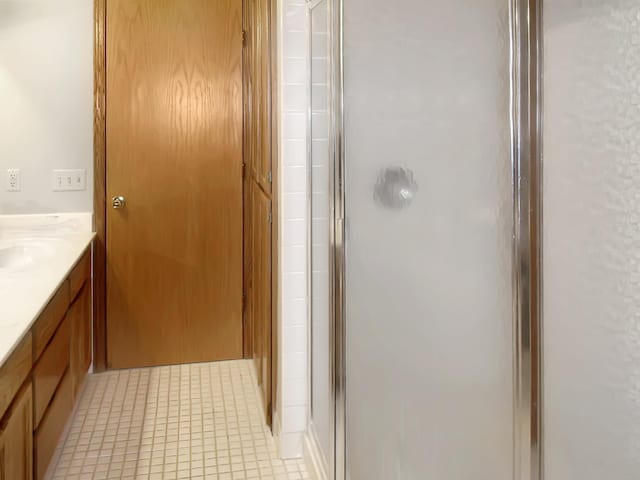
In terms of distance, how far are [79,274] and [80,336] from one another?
0.28 meters

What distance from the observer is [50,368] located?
183 centimetres

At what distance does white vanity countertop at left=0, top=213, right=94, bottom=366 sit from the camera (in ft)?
4.42

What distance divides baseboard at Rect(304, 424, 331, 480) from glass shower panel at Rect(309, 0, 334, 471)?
2 cm

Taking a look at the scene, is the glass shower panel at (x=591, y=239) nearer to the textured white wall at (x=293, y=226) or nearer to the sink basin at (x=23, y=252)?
the textured white wall at (x=293, y=226)

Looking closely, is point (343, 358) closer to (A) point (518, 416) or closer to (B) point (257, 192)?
(A) point (518, 416)

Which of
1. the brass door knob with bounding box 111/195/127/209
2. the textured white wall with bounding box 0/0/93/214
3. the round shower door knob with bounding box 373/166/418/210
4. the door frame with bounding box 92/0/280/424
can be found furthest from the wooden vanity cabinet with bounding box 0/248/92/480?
the round shower door knob with bounding box 373/166/418/210

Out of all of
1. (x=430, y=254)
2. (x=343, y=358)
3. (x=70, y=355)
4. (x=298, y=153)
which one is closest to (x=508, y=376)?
(x=430, y=254)

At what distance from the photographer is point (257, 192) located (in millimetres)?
2684

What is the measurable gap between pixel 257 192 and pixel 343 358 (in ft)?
4.29

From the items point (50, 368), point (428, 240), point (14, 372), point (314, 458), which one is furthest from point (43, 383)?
point (428, 240)

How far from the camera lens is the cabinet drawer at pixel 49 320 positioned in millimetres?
1606

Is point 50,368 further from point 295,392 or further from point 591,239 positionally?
point 591,239

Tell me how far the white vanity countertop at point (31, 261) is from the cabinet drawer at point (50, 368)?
8.5 inches

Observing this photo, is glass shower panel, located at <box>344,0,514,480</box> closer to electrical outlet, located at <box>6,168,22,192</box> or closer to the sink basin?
Result: the sink basin
